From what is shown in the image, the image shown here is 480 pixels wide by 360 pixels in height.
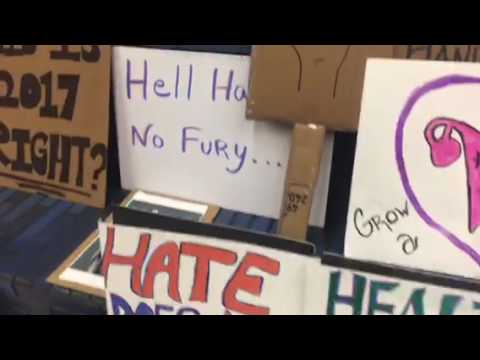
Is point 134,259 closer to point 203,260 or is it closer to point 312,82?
point 203,260

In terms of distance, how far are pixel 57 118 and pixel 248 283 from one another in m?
0.39

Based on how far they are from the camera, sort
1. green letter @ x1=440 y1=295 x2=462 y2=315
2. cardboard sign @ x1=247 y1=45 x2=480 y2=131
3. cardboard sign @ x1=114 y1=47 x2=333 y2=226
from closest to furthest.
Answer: green letter @ x1=440 y1=295 x2=462 y2=315
cardboard sign @ x1=247 y1=45 x2=480 y2=131
cardboard sign @ x1=114 y1=47 x2=333 y2=226

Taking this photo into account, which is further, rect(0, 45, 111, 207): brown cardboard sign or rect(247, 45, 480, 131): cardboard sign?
rect(0, 45, 111, 207): brown cardboard sign

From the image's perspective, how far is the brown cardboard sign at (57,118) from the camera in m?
0.70

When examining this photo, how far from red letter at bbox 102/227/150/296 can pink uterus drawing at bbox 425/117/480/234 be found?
0.29 meters

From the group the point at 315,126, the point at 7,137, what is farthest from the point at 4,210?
the point at 315,126

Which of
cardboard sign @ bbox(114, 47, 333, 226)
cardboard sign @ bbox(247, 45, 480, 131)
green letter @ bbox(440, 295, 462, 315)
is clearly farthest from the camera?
cardboard sign @ bbox(114, 47, 333, 226)

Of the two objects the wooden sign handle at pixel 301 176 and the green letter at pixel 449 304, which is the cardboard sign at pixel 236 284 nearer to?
the green letter at pixel 449 304

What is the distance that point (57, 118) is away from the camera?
0.73 meters

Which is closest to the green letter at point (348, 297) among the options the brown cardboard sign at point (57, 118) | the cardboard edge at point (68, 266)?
the cardboard edge at point (68, 266)

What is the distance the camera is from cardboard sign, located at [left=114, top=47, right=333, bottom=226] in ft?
2.19

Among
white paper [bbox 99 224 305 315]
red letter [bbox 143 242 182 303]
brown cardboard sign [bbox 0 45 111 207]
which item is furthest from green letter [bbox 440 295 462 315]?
brown cardboard sign [bbox 0 45 111 207]

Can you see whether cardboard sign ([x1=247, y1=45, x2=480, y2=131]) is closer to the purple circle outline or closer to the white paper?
the purple circle outline
